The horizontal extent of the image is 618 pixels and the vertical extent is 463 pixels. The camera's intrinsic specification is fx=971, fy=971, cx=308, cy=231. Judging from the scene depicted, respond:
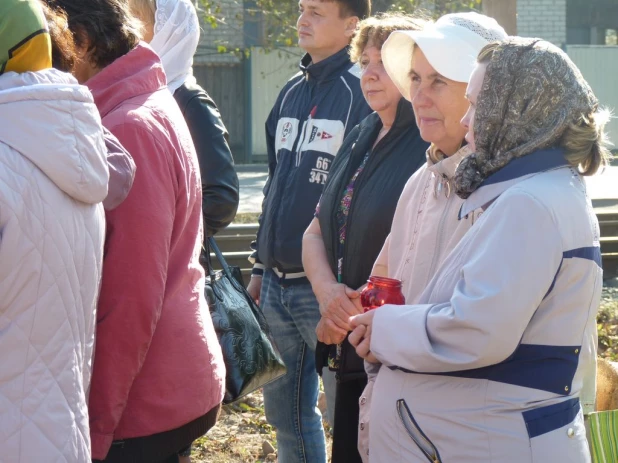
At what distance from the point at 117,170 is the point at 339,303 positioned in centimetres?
126

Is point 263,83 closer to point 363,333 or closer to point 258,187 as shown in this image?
point 258,187

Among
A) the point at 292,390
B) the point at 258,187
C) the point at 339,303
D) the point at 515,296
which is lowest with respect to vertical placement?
the point at 258,187

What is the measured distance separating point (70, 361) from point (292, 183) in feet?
6.61

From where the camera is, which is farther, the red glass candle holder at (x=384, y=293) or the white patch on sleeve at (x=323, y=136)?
the white patch on sleeve at (x=323, y=136)

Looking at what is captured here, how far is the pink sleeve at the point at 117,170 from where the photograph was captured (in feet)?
7.88

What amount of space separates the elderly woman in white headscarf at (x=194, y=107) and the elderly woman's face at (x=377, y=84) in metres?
0.62

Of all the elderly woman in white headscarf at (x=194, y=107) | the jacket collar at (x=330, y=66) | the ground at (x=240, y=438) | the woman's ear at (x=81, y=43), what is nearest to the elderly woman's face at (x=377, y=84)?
the jacket collar at (x=330, y=66)

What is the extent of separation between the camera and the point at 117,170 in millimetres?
Answer: 2404

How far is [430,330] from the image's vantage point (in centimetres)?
241

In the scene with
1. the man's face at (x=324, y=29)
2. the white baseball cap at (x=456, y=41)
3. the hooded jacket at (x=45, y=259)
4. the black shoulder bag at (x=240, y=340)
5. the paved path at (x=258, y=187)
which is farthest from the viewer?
the paved path at (x=258, y=187)

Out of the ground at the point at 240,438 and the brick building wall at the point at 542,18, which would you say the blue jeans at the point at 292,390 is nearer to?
the ground at the point at 240,438

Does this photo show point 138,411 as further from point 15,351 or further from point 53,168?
point 53,168

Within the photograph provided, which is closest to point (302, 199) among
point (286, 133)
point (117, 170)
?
point (286, 133)

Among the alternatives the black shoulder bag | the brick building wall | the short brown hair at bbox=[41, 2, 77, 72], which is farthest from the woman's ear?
the brick building wall
